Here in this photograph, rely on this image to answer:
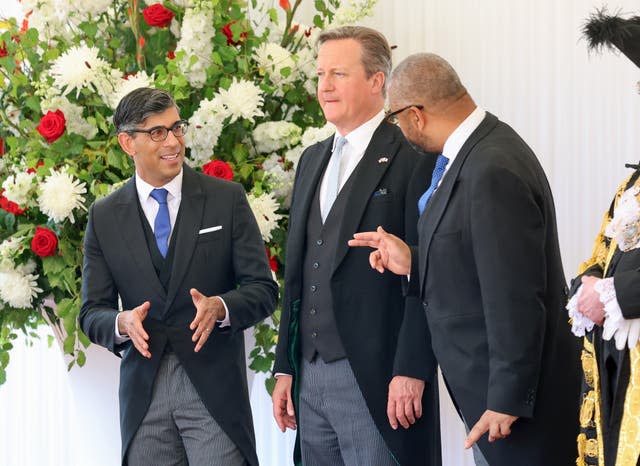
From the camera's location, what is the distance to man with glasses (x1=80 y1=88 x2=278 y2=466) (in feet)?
9.63

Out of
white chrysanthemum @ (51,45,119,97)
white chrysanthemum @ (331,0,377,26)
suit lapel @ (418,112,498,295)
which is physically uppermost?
white chrysanthemum @ (331,0,377,26)

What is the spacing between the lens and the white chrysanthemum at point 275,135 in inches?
145

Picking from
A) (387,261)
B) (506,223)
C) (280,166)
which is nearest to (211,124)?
(280,166)

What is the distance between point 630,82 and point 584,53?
0.23 m

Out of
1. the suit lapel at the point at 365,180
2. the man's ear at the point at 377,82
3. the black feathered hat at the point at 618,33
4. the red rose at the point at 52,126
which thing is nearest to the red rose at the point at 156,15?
the red rose at the point at 52,126

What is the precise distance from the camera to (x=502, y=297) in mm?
2367

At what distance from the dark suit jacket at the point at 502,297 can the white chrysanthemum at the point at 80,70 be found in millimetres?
1459

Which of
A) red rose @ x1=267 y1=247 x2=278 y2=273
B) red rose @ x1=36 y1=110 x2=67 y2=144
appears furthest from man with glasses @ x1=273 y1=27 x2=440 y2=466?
red rose @ x1=36 y1=110 x2=67 y2=144

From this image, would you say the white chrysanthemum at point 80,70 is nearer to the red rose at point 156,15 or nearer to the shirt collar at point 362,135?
the red rose at point 156,15

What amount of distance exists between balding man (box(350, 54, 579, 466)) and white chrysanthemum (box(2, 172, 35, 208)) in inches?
51.1

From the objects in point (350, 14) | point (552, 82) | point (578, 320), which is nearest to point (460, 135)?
point (578, 320)

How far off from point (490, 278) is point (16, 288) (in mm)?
1678

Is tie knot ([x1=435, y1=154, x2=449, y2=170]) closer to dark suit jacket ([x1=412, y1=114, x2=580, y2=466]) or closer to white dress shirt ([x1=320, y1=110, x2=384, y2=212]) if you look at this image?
dark suit jacket ([x1=412, y1=114, x2=580, y2=466])

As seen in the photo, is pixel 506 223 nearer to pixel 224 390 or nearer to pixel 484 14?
pixel 224 390
